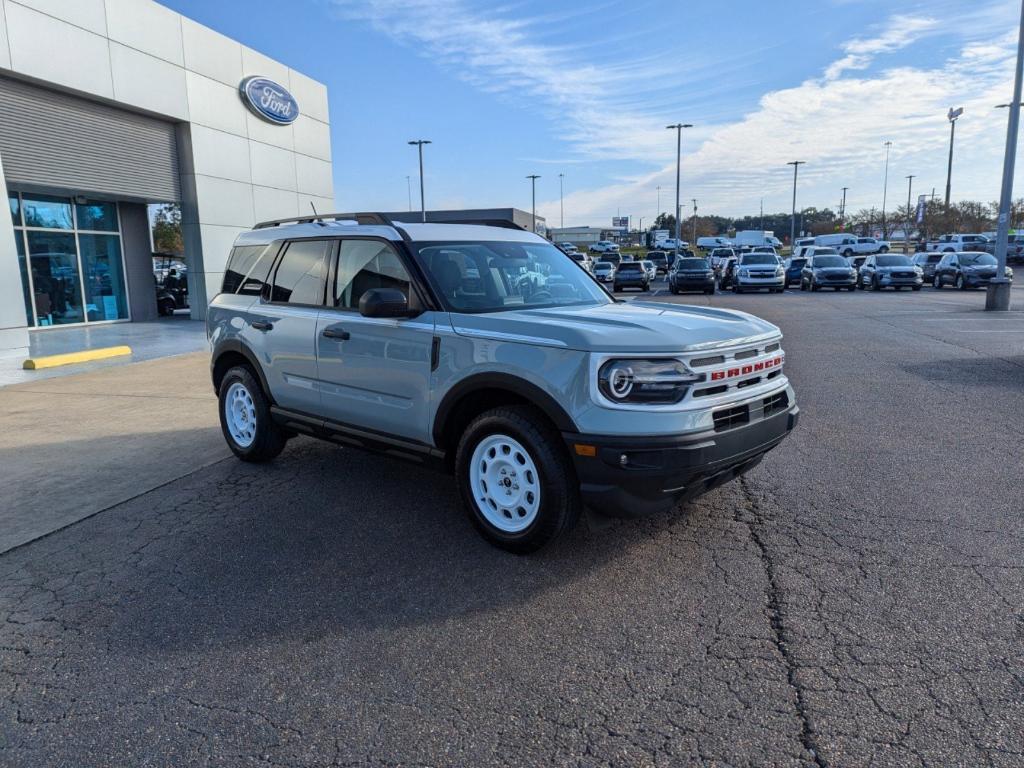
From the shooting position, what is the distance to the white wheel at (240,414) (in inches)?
239

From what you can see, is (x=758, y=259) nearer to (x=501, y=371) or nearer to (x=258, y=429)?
(x=258, y=429)

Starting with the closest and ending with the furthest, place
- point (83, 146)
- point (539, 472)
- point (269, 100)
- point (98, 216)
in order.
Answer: point (539, 472), point (83, 146), point (98, 216), point (269, 100)

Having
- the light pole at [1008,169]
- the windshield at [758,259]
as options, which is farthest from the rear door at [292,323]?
the windshield at [758,259]

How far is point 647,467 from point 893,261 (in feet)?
104

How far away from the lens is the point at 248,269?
20.2 feet

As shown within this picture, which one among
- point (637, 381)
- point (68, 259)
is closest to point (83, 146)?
point (68, 259)

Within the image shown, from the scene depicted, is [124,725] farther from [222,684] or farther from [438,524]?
[438,524]

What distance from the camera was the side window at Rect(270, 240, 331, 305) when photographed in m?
5.36

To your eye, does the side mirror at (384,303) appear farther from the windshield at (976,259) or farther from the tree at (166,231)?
the tree at (166,231)

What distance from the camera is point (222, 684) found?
9.80 ft

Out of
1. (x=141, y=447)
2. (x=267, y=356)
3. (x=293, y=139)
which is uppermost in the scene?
(x=293, y=139)

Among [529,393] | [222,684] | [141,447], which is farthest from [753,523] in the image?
[141,447]

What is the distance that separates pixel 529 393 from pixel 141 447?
15.2 feet

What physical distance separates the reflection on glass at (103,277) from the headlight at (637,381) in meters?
18.0
